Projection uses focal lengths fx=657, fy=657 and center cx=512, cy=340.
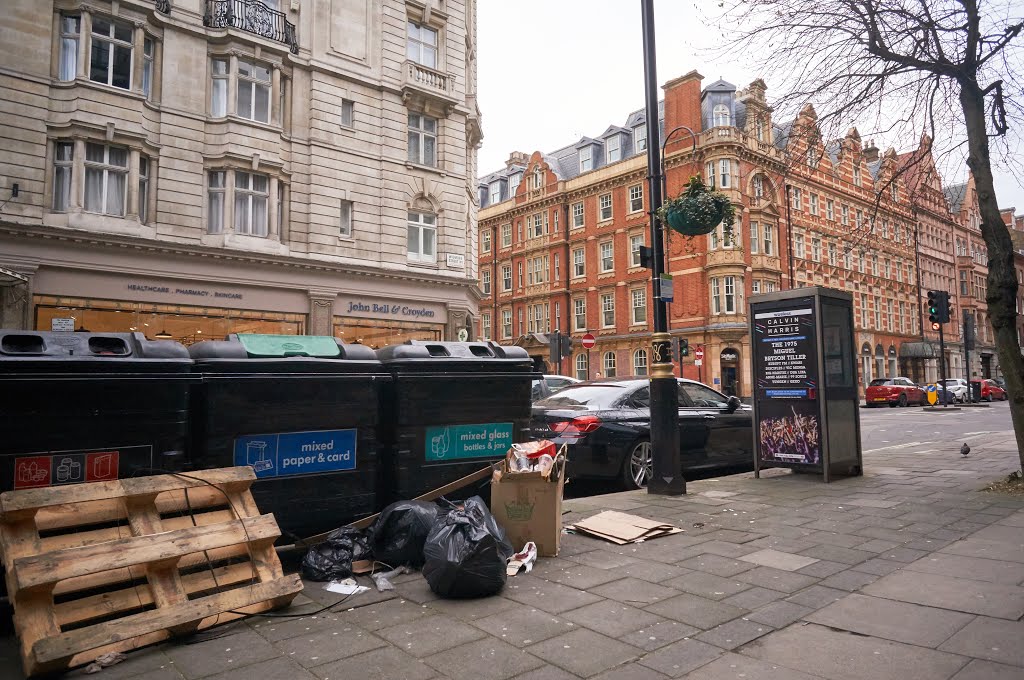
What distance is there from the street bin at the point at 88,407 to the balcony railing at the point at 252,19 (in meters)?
18.9

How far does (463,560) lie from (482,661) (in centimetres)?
85

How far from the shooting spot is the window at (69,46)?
1714 cm

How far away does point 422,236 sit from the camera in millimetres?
23781

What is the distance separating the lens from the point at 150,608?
346 cm

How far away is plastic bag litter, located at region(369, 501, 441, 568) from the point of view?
4500 millimetres

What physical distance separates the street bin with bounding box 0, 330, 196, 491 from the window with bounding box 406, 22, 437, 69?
2231 centimetres

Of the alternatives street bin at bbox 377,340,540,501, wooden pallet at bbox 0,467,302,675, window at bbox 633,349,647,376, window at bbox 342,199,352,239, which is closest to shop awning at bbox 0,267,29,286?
window at bbox 342,199,352,239

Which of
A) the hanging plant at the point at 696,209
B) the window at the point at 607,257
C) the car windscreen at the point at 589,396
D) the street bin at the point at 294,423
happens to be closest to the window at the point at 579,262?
the window at the point at 607,257

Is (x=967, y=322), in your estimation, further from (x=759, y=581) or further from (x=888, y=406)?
(x=759, y=581)

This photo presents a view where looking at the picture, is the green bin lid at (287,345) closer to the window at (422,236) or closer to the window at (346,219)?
the window at (346,219)

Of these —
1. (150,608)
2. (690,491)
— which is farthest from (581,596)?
(690,491)

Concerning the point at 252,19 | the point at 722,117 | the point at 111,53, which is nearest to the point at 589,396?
the point at 111,53

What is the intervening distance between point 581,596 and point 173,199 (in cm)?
1838

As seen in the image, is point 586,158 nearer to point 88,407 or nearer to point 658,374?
point 658,374
